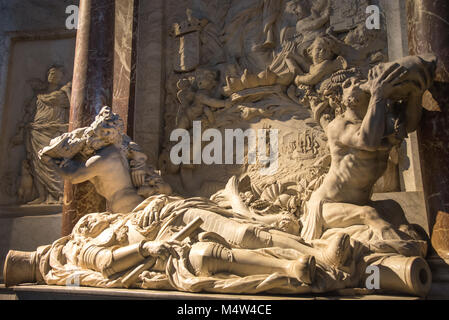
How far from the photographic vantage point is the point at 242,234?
3.44 m

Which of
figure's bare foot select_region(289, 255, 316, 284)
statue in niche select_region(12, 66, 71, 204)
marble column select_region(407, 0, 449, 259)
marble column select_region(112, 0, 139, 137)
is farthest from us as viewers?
statue in niche select_region(12, 66, 71, 204)

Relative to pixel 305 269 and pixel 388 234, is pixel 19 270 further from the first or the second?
pixel 388 234

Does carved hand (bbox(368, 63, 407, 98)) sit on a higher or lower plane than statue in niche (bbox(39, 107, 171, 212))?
higher

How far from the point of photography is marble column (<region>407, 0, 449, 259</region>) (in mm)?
3902

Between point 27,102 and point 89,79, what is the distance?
8.94 feet

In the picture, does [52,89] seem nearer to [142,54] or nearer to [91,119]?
[142,54]

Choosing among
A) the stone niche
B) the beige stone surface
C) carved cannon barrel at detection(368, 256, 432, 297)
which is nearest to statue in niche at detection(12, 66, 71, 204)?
the stone niche

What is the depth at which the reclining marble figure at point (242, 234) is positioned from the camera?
2963mm

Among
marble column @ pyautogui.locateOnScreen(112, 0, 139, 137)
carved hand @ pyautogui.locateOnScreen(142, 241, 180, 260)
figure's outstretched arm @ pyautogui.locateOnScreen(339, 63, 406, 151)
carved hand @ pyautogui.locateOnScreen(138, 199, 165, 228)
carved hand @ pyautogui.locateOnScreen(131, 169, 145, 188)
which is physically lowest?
carved hand @ pyautogui.locateOnScreen(142, 241, 180, 260)

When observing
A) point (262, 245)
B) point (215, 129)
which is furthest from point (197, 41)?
point (262, 245)

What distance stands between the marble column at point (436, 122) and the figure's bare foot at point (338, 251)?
1.28 metres

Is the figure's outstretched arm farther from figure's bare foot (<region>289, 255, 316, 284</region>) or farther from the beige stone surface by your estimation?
the beige stone surface

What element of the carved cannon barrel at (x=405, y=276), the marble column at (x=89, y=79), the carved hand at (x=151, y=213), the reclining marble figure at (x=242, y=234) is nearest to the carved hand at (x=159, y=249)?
the reclining marble figure at (x=242, y=234)

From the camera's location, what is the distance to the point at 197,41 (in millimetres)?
6969
